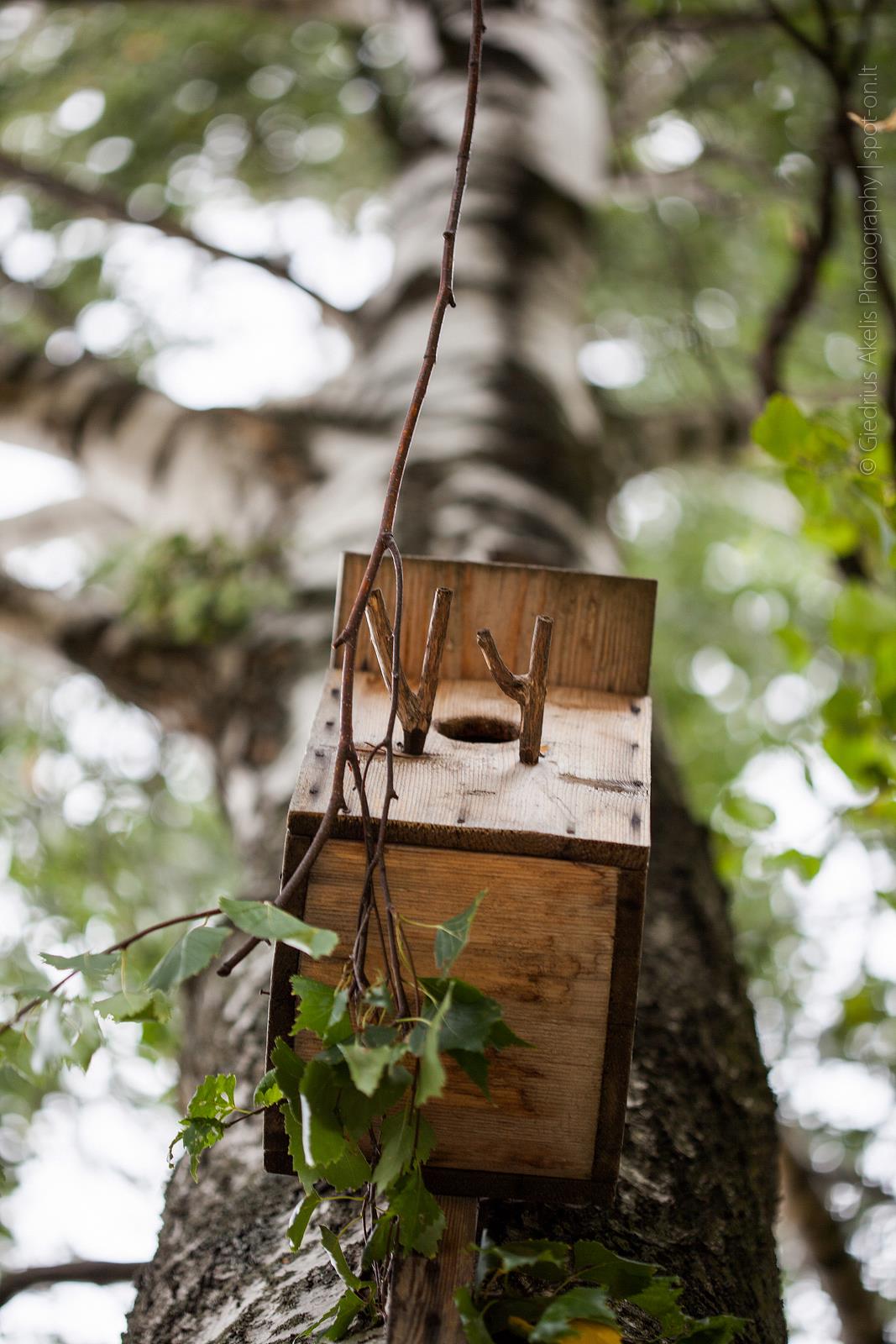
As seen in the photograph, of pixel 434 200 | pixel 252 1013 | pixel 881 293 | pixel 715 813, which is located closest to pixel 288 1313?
pixel 252 1013

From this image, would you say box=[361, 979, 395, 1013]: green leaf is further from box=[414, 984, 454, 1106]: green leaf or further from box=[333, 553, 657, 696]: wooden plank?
box=[333, 553, 657, 696]: wooden plank

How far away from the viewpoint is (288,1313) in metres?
1.08

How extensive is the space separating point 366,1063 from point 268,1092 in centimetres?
23

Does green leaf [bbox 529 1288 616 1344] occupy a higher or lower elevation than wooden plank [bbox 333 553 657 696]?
lower

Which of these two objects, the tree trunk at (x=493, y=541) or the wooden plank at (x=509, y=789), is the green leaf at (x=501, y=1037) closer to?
the wooden plank at (x=509, y=789)

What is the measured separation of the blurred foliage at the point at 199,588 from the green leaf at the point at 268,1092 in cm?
123

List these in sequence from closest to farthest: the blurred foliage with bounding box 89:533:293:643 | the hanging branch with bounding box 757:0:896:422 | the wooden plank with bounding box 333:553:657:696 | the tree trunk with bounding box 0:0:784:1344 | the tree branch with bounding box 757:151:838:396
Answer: the tree trunk with bounding box 0:0:784:1344, the wooden plank with bounding box 333:553:657:696, the hanging branch with bounding box 757:0:896:422, the blurred foliage with bounding box 89:533:293:643, the tree branch with bounding box 757:151:838:396

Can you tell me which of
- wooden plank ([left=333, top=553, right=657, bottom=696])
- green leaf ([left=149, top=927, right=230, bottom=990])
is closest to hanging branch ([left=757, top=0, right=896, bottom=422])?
wooden plank ([left=333, top=553, right=657, bottom=696])

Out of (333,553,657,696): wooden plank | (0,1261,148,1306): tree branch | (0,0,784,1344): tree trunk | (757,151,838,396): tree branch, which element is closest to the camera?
(0,0,784,1344): tree trunk

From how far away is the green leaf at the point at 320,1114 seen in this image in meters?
0.86

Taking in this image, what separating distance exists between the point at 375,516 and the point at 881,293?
39.3 inches

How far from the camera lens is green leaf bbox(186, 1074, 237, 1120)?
3.36 feet

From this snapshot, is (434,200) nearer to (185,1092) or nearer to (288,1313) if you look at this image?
(185,1092)

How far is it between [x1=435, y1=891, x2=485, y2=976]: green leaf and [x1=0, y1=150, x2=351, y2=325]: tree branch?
90.8 inches
